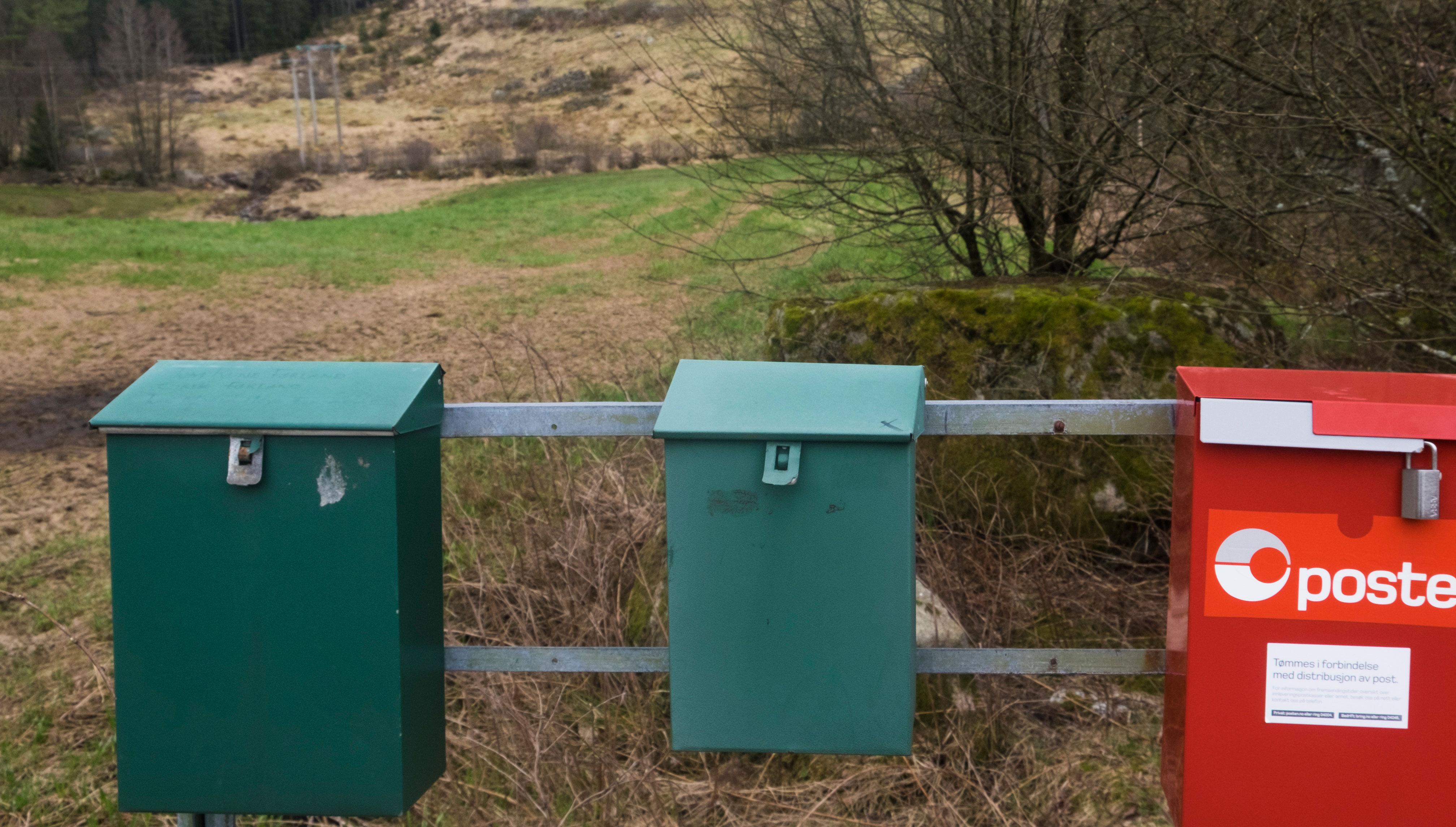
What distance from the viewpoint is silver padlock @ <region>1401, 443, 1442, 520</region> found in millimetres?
1819

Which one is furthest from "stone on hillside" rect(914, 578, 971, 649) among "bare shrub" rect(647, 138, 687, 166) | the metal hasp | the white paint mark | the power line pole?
the power line pole

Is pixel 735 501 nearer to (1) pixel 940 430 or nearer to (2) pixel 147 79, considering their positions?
(1) pixel 940 430

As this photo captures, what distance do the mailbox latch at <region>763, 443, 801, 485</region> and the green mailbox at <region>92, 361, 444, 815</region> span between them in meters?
0.63

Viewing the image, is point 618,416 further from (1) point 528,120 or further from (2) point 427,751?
(1) point 528,120

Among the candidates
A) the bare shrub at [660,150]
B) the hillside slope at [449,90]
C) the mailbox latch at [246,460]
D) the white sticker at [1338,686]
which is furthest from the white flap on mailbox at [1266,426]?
the bare shrub at [660,150]

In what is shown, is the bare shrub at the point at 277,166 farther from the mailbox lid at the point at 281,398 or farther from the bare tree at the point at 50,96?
the mailbox lid at the point at 281,398

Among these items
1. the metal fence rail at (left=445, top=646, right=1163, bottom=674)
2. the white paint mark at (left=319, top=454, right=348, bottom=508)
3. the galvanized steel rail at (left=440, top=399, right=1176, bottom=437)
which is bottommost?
the metal fence rail at (left=445, top=646, right=1163, bottom=674)

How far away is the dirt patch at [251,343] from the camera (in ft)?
23.7

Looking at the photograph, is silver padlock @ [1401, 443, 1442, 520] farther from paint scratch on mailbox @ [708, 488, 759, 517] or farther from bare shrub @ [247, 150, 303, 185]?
bare shrub @ [247, 150, 303, 185]

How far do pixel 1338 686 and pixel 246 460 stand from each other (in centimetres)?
193

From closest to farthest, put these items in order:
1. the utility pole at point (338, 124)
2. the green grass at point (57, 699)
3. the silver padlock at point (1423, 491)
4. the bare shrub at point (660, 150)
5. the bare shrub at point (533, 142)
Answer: the silver padlock at point (1423, 491)
the green grass at point (57, 699)
the bare shrub at point (660, 150)
the bare shrub at point (533, 142)
the utility pole at point (338, 124)

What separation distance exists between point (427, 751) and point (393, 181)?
41490mm

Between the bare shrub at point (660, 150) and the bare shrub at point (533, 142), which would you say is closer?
the bare shrub at point (660, 150)

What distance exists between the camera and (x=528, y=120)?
5625 centimetres
